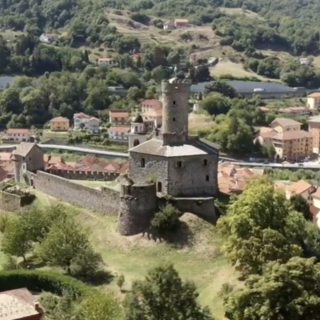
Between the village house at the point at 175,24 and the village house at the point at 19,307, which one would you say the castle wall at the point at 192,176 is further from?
the village house at the point at 175,24

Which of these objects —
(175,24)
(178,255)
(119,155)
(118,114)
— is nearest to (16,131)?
(118,114)

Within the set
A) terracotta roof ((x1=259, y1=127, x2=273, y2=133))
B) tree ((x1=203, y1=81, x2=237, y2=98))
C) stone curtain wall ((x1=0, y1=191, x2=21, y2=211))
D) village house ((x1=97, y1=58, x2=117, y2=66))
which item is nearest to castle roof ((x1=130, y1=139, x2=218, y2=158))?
stone curtain wall ((x1=0, y1=191, x2=21, y2=211))

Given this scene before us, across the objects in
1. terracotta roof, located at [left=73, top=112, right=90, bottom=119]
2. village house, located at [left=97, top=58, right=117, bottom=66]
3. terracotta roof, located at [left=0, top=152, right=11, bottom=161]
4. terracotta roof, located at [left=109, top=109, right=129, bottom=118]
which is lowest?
terracotta roof, located at [left=0, top=152, right=11, bottom=161]

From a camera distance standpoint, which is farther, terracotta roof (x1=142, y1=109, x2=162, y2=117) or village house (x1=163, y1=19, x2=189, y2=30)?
village house (x1=163, y1=19, x2=189, y2=30)

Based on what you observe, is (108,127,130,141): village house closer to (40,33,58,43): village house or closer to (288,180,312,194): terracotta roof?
(288,180,312,194): terracotta roof

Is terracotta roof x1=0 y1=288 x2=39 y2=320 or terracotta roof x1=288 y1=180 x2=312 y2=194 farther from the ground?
terracotta roof x1=0 y1=288 x2=39 y2=320

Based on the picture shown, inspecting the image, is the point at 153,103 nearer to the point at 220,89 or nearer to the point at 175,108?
the point at 220,89

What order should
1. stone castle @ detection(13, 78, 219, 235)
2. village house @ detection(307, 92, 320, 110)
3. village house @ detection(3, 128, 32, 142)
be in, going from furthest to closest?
village house @ detection(307, 92, 320, 110)
village house @ detection(3, 128, 32, 142)
stone castle @ detection(13, 78, 219, 235)

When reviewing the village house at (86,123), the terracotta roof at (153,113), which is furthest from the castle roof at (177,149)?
the village house at (86,123)
